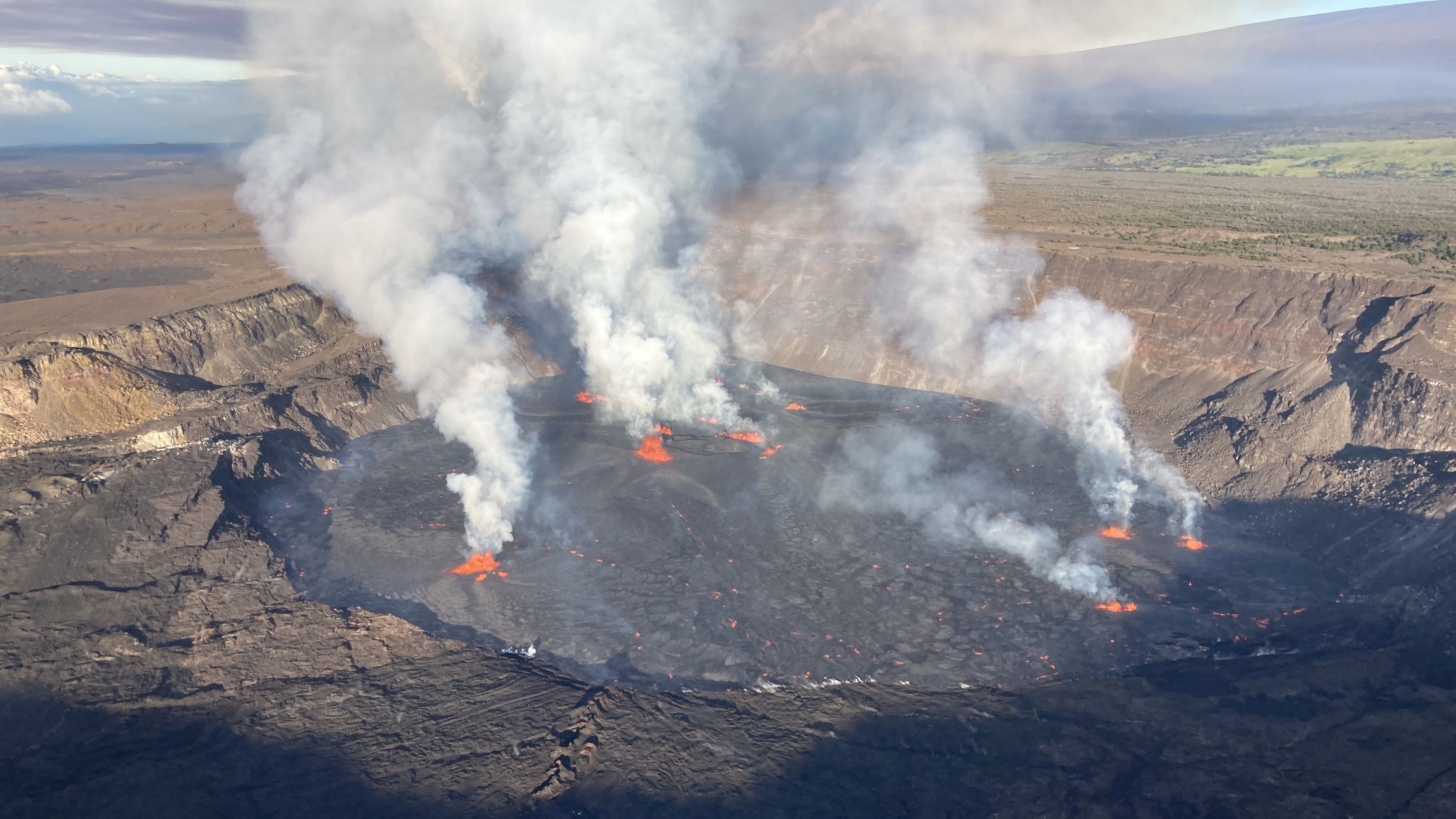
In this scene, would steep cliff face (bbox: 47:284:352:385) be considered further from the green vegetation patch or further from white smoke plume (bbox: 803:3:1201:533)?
the green vegetation patch

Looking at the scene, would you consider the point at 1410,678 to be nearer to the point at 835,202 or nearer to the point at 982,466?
the point at 982,466

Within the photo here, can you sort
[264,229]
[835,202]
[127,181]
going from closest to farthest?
[264,229] → [835,202] → [127,181]

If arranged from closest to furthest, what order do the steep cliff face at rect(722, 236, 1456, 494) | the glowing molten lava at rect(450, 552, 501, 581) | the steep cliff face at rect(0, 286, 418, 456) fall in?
1. the glowing molten lava at rect(450, 552, 501, 581)
2. the steep cliff face at rect(722, 236, 1456, 494)
3. the steep cliff face at rect(0, 286, 418, 456)

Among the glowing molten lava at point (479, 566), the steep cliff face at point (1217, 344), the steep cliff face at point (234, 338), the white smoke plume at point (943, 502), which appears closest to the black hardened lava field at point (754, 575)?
the glowing molten lava at point (479, 566)

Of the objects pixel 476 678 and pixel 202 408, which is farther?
pixel 202 408

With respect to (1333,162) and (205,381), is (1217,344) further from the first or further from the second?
(1333,162)

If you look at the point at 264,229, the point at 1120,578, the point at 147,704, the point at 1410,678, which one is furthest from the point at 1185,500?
the point at 264,229

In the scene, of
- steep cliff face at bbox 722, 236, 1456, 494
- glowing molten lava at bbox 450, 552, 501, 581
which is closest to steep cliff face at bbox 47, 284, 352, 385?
glowing molten lava at bbox 450, 552, 501, 581
